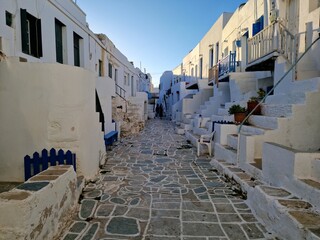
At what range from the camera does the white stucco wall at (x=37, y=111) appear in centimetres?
455

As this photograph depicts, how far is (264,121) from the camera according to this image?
234 inches

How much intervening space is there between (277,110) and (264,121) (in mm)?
435

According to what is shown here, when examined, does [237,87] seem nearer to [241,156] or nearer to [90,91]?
[241,156]

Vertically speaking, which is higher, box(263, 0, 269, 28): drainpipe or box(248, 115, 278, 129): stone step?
box(263, 0, 269, 28): drainpipe

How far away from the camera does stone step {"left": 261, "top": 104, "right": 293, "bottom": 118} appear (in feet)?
17.8

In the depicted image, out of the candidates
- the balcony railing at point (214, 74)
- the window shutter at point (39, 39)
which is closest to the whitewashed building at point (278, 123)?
the balcony railing at point (214, 74)

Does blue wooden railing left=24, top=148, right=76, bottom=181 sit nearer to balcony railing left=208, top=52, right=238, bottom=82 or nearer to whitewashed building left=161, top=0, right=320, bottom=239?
whitewashed building left=161, top=0, right=320, bottom=239

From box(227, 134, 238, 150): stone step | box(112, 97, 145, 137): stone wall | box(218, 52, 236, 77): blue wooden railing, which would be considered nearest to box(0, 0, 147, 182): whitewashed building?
box(227, 134, 238, 150): stone step

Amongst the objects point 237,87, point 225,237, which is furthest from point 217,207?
point 237,87

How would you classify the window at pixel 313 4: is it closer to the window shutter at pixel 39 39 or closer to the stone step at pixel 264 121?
the stone step at pixel 264 121

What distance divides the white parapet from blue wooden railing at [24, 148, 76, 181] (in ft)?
3.08

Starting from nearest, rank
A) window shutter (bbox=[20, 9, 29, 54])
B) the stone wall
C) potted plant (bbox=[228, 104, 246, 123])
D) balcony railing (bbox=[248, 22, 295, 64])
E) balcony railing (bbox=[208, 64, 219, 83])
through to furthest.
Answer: window shutter (bbox=[20, 9, 29, 54])
potted plant (bbox=[228, 104, 246, 123])
balcony railing (bbox=[248, 22, 295, 64])
the stone wall
balcony railing (bbox=[208, 64, 219, 83])

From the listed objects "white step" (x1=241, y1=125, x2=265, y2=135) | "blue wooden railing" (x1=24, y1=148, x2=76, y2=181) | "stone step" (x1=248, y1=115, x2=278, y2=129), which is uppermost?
"stone step" (x1=248, y1=115, x2=278, y2=129)

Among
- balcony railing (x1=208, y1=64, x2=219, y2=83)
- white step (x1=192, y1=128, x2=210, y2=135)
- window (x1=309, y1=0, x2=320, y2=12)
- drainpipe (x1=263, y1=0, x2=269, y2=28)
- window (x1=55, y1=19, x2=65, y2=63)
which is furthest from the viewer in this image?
balcony railing (x1=208, y1=64, x2=219, y2=83)
